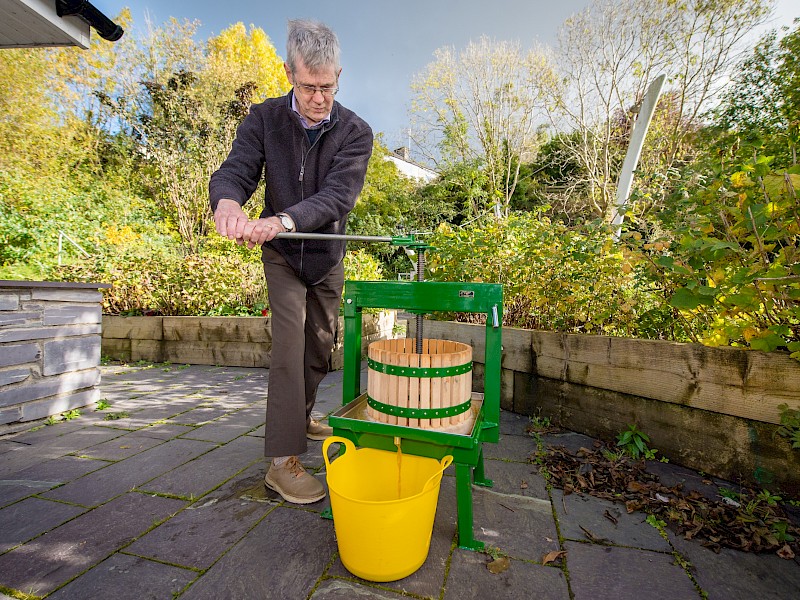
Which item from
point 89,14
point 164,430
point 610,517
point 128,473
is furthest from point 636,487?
point 89,14

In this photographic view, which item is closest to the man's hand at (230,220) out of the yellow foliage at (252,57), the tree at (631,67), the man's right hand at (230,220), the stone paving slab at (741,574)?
the man's right hand at (230,220)

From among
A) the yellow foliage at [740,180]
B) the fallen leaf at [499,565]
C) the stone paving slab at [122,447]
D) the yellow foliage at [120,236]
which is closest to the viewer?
the fallen leaf at [499,565]

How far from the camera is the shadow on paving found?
1342mm

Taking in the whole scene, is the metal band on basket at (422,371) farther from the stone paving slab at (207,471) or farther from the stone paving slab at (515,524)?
the stone paving slab at (207,471)

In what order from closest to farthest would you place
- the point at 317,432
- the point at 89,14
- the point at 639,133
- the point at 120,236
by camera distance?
the point at 317,432 < the point at 89,14 < the point at 120,236 < the point at 639,133

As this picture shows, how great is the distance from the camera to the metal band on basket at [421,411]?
1.54 meters

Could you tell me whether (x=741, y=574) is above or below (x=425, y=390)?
below

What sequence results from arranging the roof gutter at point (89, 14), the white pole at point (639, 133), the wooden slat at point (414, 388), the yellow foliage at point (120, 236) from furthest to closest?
the white pole at point (639, 133) < the yellow foliage at point (120, 236) < the roof gutter at point (89, 14) < the wooden slat at point (414, 388)

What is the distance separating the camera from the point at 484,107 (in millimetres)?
13430

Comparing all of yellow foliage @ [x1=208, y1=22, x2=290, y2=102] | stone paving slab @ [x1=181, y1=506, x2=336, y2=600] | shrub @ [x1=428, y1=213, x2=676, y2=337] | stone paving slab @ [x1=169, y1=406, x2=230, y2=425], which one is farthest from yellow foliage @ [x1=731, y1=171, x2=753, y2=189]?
yellow foliage @ [x1=208, y1=22, x2=290, y2=102]

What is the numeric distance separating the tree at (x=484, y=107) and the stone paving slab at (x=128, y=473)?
11.4 m

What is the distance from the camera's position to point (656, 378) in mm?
2268

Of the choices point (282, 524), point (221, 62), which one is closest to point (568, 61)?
point (221, 62)

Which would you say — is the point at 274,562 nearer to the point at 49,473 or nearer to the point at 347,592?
the point at 347,592
